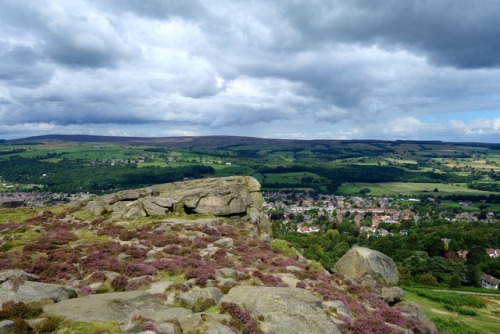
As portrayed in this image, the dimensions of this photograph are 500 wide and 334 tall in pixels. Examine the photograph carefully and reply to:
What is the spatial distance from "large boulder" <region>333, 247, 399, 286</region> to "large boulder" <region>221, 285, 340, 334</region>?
58.3 ft

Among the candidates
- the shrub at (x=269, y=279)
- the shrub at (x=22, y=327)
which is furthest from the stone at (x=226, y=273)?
the shrub at (x=22, y=327)

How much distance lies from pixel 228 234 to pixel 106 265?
1598 cm

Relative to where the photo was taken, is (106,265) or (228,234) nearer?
(106,265)

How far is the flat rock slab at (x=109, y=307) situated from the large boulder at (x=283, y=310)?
15.1 feet

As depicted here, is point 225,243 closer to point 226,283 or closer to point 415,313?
point 226,283

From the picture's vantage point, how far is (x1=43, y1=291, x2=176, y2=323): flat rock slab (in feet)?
52.8

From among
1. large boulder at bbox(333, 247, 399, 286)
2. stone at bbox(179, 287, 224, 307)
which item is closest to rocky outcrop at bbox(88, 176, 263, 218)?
large boulder at bbox(333, 247, 399, 286)

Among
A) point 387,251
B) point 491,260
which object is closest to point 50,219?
point 387,251

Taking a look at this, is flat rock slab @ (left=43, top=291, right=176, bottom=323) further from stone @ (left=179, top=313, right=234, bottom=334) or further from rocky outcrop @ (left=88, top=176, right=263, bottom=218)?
rocky outcrop @ (left=88, top=176, right=263, bottom=218)

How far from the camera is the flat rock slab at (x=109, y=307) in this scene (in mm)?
16084

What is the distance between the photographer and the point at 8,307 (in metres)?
15.8

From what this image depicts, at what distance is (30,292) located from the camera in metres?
18.5

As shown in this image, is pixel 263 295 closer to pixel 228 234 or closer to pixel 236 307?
pixel 236 307

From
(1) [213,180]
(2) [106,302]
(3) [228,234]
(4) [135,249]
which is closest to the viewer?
(2) [106,302]
